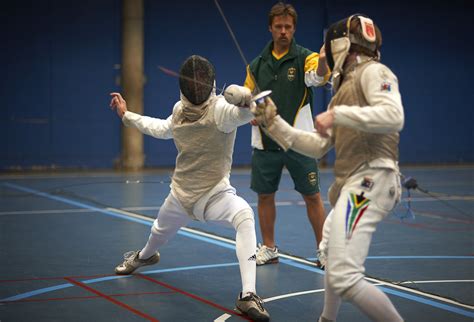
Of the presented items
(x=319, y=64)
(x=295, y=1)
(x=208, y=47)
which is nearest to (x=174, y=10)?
(x=208, y=47)

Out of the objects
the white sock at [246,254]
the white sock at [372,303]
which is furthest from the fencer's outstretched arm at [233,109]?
the white sock at [372,303]

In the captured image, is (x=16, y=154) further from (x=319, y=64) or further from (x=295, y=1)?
(x=319, y=64)

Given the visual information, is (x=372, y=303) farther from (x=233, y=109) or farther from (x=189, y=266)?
(x=189, y=266)

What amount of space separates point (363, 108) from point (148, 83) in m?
11.0

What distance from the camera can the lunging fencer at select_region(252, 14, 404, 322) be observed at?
11.2 ft

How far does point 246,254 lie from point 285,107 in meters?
1.66

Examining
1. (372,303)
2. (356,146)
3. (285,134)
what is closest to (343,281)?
(372,303)

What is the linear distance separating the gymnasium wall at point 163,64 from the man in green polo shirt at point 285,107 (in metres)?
8.18

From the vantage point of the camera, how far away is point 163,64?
14.0 meters

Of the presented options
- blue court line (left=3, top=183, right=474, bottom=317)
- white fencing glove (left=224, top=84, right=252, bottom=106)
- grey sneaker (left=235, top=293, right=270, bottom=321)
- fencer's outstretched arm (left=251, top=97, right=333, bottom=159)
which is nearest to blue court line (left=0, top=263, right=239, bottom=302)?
blue court line (left=3, top=183, right=474, bottom=317)

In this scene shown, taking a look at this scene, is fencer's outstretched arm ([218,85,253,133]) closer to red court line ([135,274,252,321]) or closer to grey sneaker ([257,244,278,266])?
red court line ([135,274,252,321])

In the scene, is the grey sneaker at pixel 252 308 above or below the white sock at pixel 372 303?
below

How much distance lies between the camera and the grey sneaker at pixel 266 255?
583 centimetres

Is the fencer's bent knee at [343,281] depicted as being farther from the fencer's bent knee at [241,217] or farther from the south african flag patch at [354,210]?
the fencer's bent knee at [241,217]
